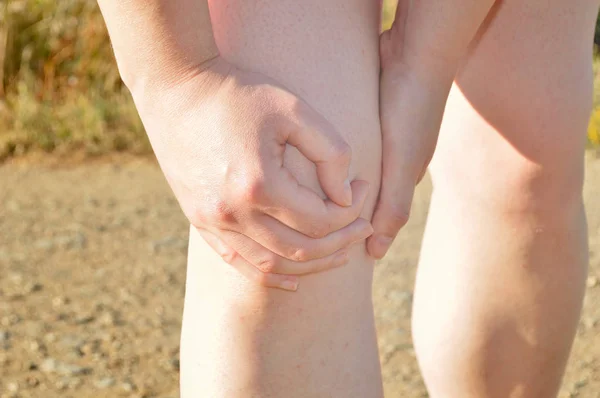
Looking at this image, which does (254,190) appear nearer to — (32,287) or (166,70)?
(166,70)

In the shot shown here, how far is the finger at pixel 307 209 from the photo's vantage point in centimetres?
104

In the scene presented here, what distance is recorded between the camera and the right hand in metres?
1.03

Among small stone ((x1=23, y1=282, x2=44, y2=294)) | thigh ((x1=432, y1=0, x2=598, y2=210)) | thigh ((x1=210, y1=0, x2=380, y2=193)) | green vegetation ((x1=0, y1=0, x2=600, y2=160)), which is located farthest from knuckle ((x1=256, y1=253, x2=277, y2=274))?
green vegetation ((x1=0, y1=0, x2=600, y2=160))

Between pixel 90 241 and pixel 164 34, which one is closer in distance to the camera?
pixel 164 34

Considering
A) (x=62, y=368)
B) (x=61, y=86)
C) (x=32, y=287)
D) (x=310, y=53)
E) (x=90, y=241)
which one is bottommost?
(x=61, y=86)

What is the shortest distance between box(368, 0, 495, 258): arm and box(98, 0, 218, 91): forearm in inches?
10.5

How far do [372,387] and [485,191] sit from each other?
21.1 inches

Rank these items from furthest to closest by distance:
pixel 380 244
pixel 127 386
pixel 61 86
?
pixel 61 86
pixel 127 386
pixel 380 244

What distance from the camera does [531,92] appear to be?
1444 millimetres

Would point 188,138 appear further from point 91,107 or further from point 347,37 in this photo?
point 91,107

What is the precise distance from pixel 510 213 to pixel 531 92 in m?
0.23

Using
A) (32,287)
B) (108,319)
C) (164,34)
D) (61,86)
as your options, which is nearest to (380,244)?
(164,34)

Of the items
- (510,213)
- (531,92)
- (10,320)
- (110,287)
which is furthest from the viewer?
(110,287)

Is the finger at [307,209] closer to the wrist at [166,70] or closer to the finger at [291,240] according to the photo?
the finger at [291,240]
